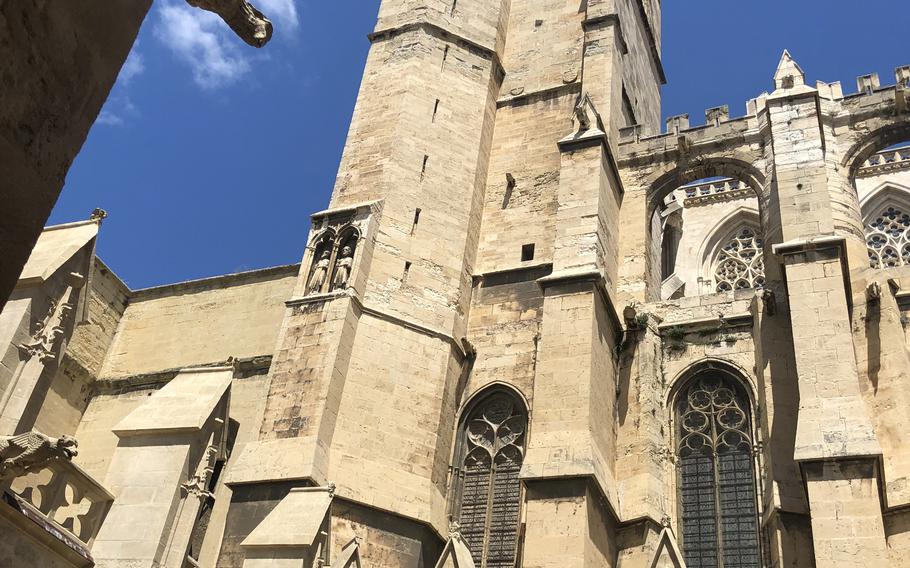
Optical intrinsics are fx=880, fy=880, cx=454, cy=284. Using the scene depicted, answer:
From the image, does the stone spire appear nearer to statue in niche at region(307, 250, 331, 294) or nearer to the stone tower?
the stone tower

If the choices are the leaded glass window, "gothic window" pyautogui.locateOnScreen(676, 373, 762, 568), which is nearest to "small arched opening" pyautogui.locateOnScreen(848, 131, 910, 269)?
the leaded glass window

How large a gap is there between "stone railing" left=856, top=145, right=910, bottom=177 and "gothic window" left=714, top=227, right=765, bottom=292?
3.26m

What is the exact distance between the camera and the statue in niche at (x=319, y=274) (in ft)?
43.4

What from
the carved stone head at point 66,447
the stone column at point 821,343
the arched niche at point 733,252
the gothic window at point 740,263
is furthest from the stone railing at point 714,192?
the carved stone head at point 66,447

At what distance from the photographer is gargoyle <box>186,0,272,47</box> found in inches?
126

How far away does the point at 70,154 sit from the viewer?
2.24 meters

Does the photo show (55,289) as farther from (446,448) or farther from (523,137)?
(523,137)

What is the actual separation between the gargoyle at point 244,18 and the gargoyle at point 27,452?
3.06 metres

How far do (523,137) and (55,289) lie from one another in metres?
A: 10.5

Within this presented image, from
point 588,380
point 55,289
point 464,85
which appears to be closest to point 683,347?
point 588,380

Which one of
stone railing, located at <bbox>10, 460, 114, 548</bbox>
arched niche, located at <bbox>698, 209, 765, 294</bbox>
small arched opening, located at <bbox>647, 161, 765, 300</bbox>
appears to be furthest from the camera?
arched niche, located at <bbox>698, 209, 765, 294</bbox>

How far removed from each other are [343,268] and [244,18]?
991cm

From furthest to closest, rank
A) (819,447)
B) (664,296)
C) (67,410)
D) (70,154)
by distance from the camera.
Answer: (664,296)
(67,410)
(819,447)
(70,154)

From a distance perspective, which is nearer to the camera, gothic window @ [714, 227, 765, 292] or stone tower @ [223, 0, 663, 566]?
stone tower @ [223, 0, 663, 566]
